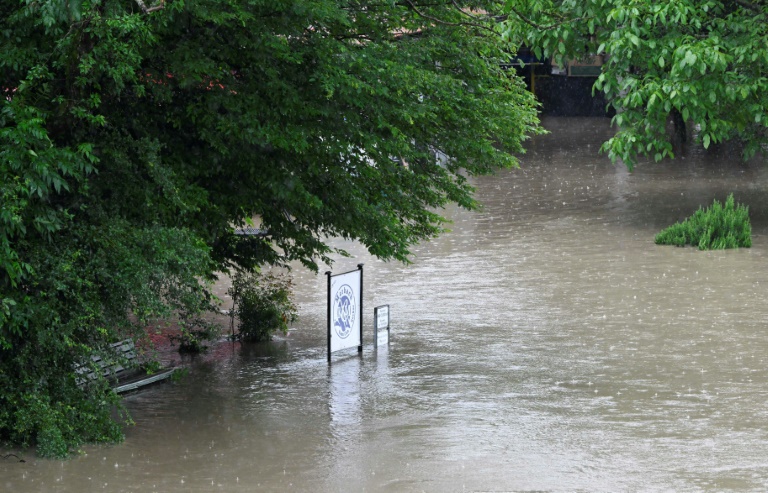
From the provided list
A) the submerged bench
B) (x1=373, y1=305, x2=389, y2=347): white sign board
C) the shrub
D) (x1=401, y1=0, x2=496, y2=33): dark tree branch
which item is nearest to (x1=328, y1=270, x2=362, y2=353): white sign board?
(x1=373, y1=305, x2=389, y2=347): white sign board

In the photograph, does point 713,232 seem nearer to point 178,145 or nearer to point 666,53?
point 666,53

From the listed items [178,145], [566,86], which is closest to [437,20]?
[178,145]

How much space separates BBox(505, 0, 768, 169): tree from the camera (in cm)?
1667

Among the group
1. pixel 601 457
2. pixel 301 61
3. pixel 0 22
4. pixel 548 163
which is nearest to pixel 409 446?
pixel 601 457

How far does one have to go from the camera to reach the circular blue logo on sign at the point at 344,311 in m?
14.2

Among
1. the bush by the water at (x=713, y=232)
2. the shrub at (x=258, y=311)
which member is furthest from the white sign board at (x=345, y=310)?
the bush by the water at (x=713, y=232)

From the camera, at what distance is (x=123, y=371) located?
12.9m

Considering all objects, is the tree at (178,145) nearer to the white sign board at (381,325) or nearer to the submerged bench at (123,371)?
the submerged bench at (123,371)

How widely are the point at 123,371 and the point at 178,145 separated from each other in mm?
2712

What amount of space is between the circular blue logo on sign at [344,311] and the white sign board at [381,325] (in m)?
0.35

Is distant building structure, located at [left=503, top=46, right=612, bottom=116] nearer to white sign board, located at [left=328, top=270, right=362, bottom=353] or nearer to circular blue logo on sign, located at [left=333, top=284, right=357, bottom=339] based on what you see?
white sign board, located at [left=328, top=270, right=362, bottom=353]

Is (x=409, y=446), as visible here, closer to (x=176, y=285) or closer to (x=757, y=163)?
(x=176, y=285)

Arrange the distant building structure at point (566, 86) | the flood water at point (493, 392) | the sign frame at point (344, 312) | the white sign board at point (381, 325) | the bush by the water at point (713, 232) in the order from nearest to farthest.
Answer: the flood water at point (493, 392) < the sign frame at point (344, 312) < the white sign board at point (381, 325) < the bush by the water at point (713, 232) < the distant building structure at point (566, 86)

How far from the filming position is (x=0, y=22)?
1066 centimetres
